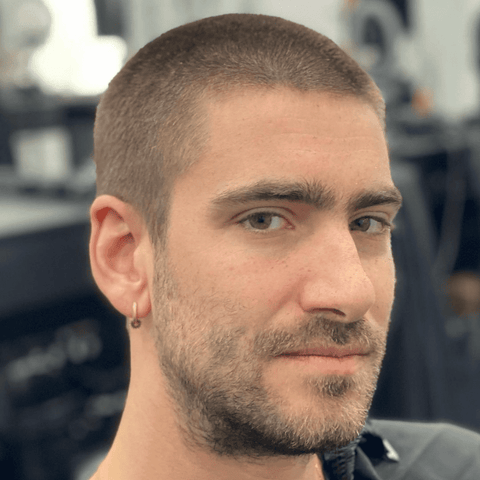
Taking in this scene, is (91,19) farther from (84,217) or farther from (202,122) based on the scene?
(202,122)

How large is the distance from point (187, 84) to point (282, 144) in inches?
8.2

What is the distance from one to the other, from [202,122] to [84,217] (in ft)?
4.48

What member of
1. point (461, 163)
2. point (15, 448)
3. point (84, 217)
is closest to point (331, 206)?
point (84, 217)

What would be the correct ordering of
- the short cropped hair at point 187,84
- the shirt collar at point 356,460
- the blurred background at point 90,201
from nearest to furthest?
the short cropped hair at point 187,84
the shirt collar at point 356,460
the blurred background at point 90,201

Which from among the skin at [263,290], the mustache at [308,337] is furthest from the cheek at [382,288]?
the mustache at [308,337]

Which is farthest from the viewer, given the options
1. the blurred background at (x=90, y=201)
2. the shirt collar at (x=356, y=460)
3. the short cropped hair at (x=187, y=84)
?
the blurred background at (x=90, y=201)

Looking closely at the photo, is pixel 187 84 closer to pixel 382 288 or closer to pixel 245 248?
pixel 245 248

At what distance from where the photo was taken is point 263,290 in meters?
0.98

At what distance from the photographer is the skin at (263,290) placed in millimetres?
959

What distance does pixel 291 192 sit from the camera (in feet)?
3.23

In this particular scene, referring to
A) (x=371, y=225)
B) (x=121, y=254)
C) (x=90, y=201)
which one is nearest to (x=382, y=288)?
(x=371, y=225)

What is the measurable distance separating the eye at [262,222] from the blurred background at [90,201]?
80cm

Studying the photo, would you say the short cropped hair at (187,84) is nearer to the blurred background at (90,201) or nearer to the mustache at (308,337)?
the mustache at (308,337)

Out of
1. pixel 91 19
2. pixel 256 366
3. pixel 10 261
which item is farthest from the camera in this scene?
pixel 91 19
